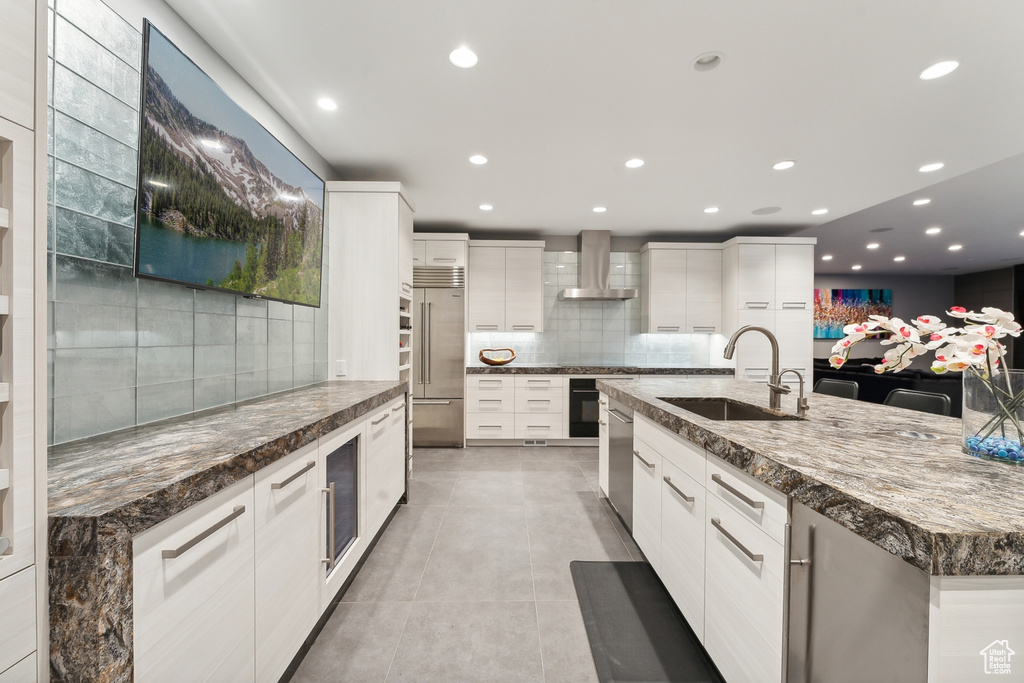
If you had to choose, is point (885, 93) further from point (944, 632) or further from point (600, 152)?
point (944, 632)

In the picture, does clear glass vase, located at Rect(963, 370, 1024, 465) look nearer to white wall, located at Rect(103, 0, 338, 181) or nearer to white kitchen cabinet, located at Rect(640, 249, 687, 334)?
white wall, located at Rect(103, 0, 338, 181)

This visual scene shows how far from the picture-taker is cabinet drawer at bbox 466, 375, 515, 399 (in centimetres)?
466

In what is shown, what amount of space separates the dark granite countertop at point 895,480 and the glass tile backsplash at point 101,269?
1.92 meters

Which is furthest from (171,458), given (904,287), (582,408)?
(904,287)

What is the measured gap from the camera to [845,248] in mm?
6605

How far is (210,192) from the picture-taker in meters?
1.64

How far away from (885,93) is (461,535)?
338 cm

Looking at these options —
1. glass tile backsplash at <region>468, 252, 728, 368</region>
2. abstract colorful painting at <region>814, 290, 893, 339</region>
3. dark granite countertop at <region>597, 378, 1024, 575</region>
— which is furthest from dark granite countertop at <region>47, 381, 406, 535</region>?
abstract colorful painting at <region>814, 290, 893, 339</region>

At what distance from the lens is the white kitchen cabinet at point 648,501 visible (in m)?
1.83

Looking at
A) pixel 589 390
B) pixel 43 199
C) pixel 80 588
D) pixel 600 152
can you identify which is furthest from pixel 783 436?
pixel 589 390

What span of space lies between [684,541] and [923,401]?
5.61 ft

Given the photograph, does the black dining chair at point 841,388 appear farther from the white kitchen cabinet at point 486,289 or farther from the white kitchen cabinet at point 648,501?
the white kitchen cabinet at point 486,289

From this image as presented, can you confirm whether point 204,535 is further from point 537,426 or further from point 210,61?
point 537,426

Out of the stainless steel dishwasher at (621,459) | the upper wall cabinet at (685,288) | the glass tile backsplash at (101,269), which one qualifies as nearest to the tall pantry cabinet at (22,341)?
the glass tile backsplash at (101,269)
